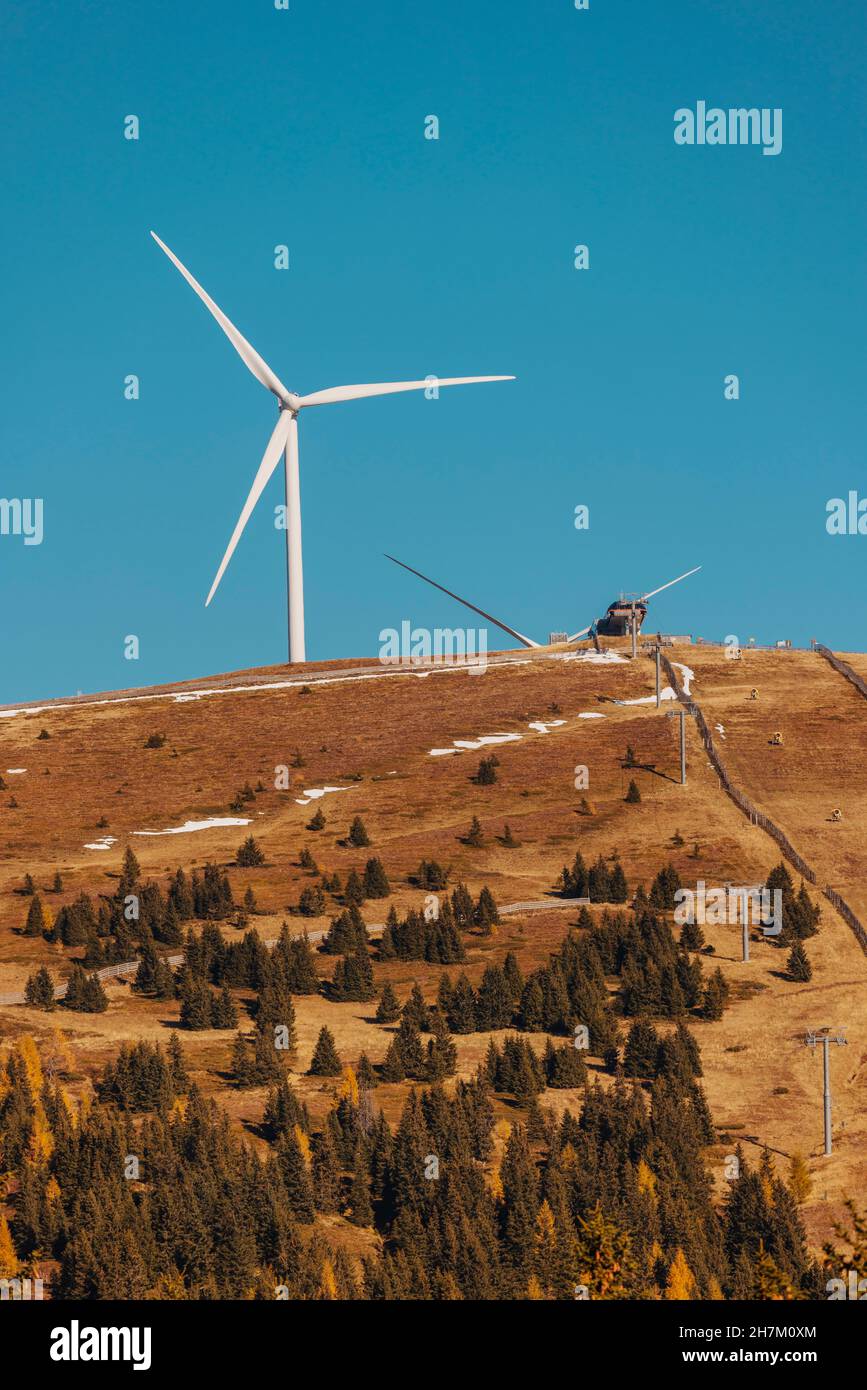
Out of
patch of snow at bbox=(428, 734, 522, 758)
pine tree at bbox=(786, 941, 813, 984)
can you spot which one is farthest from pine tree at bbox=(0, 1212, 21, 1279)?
patch of snow at bbox=(428, 734, 522, 758)

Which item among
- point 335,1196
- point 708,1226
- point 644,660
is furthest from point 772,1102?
point 644,660

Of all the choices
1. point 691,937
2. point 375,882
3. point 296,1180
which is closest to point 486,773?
point 375,882

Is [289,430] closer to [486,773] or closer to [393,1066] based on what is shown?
[486,773]

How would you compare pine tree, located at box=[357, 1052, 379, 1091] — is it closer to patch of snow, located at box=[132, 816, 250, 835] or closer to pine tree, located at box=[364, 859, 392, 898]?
pine tree, located at box=[364, 859, 392, 898]

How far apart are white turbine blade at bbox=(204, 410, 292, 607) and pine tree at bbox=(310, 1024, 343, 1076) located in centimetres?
6530

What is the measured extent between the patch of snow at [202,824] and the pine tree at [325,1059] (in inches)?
1857

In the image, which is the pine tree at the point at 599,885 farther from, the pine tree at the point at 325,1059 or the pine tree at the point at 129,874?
the pine tree at the point at 325,1059

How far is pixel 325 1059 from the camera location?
88250 millimetres

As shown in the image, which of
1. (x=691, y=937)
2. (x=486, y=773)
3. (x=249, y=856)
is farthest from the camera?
(x=486, y=773)

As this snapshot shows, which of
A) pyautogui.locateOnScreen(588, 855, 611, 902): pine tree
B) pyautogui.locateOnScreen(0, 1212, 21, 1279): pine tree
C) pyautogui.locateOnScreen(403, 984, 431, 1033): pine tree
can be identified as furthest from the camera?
pyautogui.locateOnScreen(588, 855, 611, 902): pine tree

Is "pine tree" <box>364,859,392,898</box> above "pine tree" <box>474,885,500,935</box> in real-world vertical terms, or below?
above

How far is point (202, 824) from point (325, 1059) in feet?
164

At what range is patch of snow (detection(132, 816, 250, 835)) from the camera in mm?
135250
